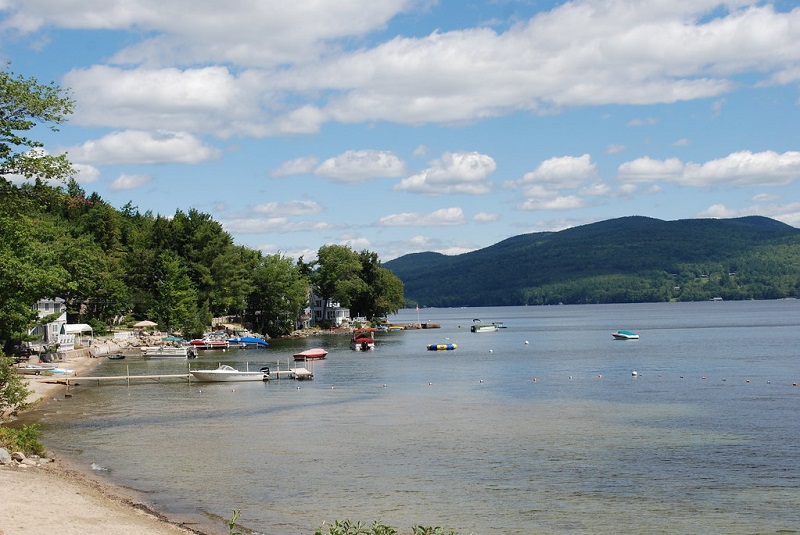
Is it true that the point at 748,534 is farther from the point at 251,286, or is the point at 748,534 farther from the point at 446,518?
the point at 251,286

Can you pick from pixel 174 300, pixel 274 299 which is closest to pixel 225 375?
pixel 174 300

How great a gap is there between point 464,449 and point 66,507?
64.4 ft

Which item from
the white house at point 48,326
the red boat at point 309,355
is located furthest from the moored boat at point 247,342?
the white house at point 48,326

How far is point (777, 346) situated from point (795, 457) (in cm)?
8107

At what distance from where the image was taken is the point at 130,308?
5359 inches

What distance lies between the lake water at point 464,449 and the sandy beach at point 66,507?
5.02 feet

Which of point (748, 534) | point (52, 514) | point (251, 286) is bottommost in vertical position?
point (748, 534)

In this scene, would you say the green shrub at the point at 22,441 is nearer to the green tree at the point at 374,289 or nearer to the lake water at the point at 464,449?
the lake water at the point at 464,449

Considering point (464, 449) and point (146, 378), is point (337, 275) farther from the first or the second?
point (464, 449)

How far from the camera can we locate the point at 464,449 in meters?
38.4

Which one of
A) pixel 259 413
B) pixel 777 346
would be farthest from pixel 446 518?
pixel 777 346

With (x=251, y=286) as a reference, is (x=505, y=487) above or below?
below

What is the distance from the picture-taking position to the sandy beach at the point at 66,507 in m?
21.2

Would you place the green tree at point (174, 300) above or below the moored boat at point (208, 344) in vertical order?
above
